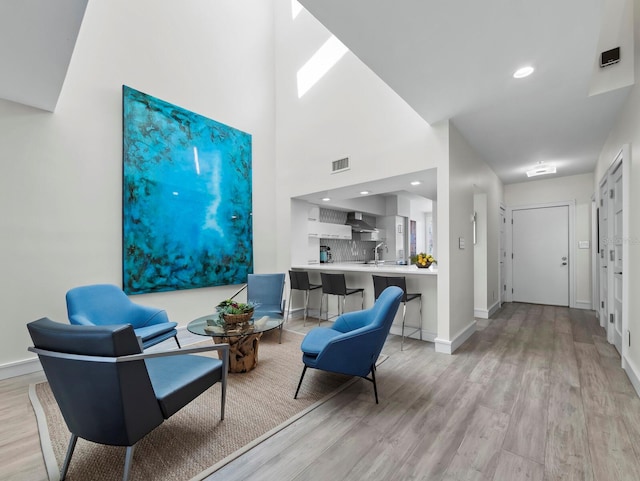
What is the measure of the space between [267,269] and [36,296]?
3.03 metres

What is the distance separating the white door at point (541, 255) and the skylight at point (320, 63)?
16.7 ft

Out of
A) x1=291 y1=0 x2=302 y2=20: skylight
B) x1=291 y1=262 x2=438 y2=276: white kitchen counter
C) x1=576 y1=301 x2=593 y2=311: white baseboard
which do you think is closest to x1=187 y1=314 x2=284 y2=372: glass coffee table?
x1=291 y1=262 x2=438 y2=276: white kitchen counter

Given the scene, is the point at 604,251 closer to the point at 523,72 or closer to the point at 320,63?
the point at 523,72

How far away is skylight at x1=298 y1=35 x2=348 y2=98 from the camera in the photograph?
14.8 ft

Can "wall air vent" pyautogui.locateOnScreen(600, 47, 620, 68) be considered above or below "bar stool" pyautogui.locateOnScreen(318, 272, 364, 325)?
above

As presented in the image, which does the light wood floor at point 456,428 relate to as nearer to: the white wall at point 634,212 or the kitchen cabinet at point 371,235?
the white wall at point 634,212

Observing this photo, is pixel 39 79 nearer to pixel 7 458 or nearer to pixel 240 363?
pixel 7 458

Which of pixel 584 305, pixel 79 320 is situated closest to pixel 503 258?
pixel 584 305

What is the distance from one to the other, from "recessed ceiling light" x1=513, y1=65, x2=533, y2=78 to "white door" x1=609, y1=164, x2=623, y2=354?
1716mm

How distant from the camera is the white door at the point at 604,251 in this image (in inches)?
157

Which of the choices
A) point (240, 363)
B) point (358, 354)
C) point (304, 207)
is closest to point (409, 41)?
point (358, 354)

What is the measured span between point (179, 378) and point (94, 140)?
326 cm

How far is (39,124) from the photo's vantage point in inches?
123

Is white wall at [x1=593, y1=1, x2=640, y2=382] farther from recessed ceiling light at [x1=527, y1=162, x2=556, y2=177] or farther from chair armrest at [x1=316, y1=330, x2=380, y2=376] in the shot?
chair armrest at [x1=316, y1=330, x2=380, y2=376]
